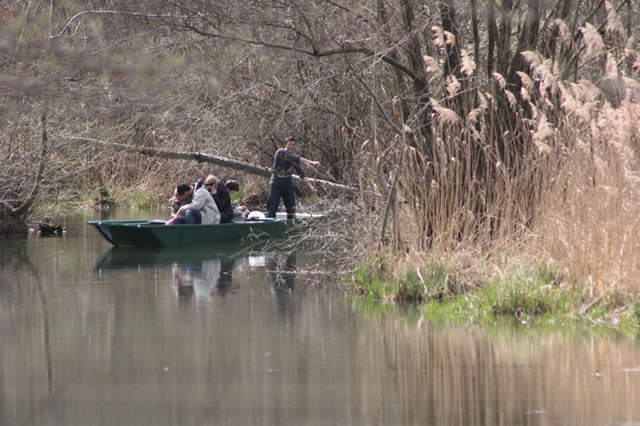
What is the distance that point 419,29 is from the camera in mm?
12438

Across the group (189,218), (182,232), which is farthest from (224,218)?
(182,232)

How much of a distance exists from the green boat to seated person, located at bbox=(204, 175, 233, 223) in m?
0.36

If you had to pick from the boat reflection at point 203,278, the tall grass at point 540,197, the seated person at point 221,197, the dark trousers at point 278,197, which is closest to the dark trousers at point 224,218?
the seated person at point 221,197

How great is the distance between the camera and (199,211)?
1844 cm

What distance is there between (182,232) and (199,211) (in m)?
0.66

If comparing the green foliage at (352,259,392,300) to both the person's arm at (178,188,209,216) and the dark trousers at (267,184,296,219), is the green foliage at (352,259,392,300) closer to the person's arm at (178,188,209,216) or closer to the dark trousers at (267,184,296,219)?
the person's arm at (178,188,209,216)

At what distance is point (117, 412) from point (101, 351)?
222 centimetres

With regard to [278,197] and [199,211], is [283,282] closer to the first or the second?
[199,211]

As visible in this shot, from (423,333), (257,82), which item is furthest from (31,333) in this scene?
(257,82)

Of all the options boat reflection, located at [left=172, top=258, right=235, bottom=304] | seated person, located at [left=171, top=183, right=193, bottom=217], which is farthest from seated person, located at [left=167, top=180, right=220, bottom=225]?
boat reflection, located at [left=172, top=258, right=235, bottom=304]

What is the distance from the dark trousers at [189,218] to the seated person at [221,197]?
1.93ft

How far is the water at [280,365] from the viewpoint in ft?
20.3

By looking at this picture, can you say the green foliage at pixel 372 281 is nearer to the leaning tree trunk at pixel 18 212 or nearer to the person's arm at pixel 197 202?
the person's arm at pixel 197 202

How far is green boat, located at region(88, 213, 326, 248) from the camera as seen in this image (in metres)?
17.7
